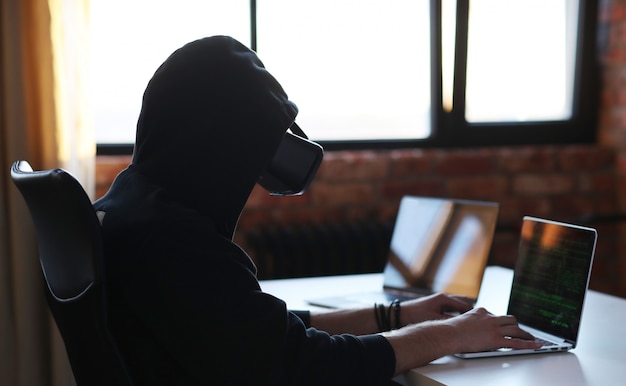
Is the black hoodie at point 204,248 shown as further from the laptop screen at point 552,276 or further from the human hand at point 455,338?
the laptop screen at point 552,276

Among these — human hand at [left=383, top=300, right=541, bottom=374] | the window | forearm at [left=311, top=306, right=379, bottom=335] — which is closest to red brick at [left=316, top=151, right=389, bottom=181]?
the window

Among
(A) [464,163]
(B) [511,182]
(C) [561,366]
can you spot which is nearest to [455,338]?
(C) [561,366]

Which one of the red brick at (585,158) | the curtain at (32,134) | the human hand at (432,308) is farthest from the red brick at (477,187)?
the human hand at (432,308)

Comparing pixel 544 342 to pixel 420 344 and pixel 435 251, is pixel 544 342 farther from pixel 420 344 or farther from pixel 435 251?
pixel 435 251

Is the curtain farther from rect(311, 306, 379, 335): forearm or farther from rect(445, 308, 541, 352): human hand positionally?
rect(445, 308, 541, 352): human hand

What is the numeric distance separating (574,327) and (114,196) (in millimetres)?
776

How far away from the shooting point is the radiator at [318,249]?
9.23 ft

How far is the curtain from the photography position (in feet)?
7.88

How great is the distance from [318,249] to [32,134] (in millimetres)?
992

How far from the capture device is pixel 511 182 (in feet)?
10.5

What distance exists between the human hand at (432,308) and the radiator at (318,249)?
1.20m

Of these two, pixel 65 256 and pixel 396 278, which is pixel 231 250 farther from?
pixel 396 278

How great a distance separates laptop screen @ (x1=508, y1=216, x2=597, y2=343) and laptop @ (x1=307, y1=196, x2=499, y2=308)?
21cm

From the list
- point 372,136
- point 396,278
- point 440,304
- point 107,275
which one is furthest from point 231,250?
point 372,136
